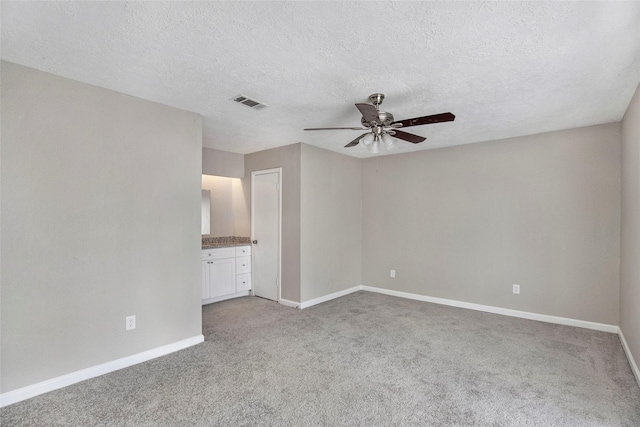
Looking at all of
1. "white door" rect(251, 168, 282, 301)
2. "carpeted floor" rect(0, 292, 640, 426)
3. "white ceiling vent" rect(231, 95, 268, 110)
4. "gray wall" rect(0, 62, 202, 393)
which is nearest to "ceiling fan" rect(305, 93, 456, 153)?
"white ceiling vent" rect(231, 95, 268, 110)

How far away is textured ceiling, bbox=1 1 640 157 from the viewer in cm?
168

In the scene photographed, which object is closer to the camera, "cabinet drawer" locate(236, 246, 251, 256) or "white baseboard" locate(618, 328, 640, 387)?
"white baseboard" locate(618, 328, 640, 387)

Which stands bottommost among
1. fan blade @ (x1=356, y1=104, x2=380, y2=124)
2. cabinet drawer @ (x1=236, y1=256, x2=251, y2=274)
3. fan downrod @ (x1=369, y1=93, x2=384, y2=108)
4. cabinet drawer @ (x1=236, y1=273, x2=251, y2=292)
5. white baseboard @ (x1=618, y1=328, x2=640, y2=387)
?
white baseboard @ (x1=618, y1=328, x2=640, y2=387)

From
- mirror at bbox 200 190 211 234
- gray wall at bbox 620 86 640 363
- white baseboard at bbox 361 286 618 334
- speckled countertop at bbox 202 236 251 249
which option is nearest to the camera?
gray wall at bbox 620 86 640 363

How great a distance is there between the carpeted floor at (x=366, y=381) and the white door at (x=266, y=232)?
118 cm

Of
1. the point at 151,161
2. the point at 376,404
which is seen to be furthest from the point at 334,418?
the point at 151,161

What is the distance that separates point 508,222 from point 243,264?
387 centimetres

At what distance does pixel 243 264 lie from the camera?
16.9 ft

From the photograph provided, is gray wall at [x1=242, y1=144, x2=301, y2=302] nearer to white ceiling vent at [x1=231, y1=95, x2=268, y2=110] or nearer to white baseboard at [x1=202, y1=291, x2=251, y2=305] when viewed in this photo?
white baseboard at [x1=202, y1=291, x2=251, y2=305]

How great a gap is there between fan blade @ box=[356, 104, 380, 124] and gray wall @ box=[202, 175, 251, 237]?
Result: 126 inches

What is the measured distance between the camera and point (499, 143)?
14.2ft

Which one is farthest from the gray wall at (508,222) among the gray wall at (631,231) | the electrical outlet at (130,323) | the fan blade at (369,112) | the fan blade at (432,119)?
the electrical outlet at (130,323)

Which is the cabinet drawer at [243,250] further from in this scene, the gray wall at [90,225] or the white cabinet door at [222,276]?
the gray wall at [90,225]

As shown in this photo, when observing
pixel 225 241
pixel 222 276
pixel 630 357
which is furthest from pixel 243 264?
pixel 630 357
